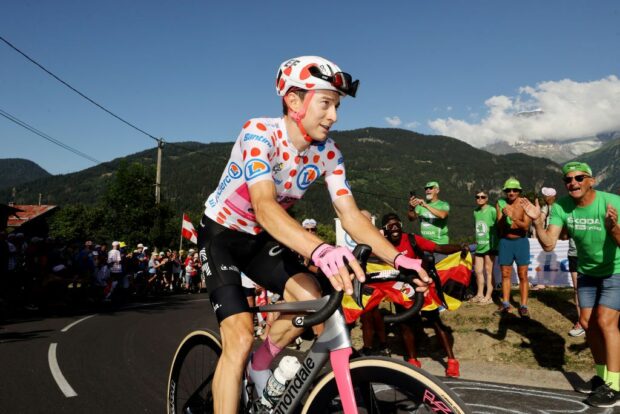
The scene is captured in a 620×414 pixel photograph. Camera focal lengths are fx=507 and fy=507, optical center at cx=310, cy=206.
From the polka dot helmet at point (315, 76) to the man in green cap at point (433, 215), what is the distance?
669cm

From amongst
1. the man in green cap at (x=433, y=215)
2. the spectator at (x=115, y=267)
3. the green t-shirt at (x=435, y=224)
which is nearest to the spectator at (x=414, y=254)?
the man in green cap at (x=433, y=215)

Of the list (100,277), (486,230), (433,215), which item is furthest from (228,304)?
(100,277)

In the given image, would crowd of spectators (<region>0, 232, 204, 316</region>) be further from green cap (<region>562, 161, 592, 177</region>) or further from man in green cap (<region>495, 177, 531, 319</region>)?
green cap (<region>562, 161, 592, 177</region>)

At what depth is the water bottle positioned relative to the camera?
8.82 feet

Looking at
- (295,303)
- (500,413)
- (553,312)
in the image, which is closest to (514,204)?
(553,312)

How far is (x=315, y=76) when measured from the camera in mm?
2748

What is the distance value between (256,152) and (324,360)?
3.71 feet

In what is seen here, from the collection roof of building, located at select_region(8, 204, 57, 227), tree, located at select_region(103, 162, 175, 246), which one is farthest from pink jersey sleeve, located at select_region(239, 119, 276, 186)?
roof of building, located at select_region(8, 204, 57, 227)

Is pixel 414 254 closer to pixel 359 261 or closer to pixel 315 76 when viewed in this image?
pixel 315 76

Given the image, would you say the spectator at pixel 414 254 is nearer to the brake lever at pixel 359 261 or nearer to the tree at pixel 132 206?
the brake lever at pixel 359 261

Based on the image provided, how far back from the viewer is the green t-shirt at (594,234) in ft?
16.8

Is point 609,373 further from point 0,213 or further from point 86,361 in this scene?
point 0,213

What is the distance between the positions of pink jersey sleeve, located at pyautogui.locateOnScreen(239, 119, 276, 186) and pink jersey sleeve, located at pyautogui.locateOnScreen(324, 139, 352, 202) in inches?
17.1

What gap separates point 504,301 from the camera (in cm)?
872
